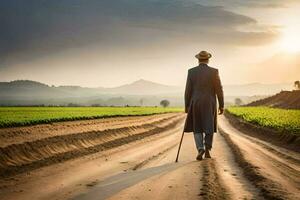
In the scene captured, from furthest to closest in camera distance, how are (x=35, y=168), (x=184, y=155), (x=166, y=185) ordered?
(x=184, y=155)
(x=35, y=168)
(x=166, y=185)

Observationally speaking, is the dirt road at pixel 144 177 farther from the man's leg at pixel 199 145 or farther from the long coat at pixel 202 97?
the long coat at pixel 202 97

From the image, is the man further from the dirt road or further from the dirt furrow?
the dirt furrow

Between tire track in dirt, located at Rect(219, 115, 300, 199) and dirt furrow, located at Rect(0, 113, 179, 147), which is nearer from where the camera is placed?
tire track in dirt, located at Rect(219, 115, 300, 199)

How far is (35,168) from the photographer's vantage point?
39.8ft

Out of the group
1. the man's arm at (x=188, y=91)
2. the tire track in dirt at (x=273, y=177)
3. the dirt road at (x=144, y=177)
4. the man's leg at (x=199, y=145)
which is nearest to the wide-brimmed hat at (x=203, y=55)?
the man's arm at (x=188, y=91)

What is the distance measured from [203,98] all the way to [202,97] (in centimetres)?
4

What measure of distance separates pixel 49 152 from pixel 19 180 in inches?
206

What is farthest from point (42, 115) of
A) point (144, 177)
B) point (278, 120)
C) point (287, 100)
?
point (287, 100)

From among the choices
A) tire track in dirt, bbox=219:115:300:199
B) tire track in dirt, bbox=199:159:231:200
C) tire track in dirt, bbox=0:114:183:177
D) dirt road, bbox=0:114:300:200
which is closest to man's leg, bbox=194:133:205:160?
dirt road, bbox=0:114:300:200

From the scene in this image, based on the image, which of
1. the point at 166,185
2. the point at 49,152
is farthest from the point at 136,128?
the point at 166,185

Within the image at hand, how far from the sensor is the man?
12969 mm

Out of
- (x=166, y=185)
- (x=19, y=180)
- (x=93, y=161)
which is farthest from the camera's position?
(x=93, y=161)

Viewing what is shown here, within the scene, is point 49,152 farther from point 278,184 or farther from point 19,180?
point 278,184

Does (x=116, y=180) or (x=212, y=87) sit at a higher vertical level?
(x=212, y=87)
